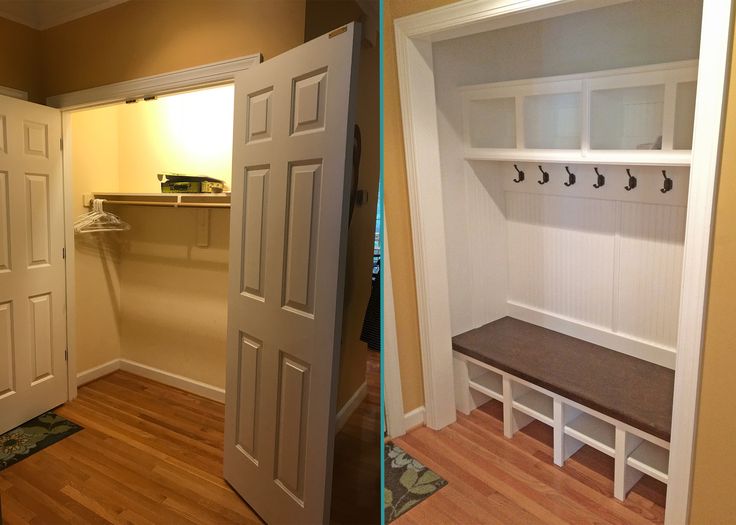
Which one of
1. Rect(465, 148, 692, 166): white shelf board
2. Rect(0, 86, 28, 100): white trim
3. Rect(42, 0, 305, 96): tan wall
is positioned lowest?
Rect(0, 86, 28, 100): white trim

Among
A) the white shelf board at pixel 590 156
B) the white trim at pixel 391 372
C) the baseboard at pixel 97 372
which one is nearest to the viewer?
the baseboard at pixel 97 372

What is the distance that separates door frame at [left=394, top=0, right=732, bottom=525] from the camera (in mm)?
1131

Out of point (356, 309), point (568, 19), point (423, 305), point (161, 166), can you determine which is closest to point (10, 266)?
point (161, 166)

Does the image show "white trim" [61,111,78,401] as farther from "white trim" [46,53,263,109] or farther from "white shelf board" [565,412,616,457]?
"white shelf board" [565,412,616,457]

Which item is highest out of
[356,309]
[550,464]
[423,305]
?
[356,309]

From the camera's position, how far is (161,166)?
0.46 metres

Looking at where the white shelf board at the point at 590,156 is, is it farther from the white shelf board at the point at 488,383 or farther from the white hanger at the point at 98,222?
the white hanger at the point at 98,222

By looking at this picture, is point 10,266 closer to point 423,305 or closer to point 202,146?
point 202,146

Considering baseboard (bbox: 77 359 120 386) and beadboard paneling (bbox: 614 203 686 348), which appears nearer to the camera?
baseboard (bbox: 77 359 120 386)

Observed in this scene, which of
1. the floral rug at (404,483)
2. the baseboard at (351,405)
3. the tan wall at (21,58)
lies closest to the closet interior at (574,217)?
the floral rug at (404,483)

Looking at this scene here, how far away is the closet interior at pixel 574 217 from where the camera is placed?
157cm

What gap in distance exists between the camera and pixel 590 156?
170 cm

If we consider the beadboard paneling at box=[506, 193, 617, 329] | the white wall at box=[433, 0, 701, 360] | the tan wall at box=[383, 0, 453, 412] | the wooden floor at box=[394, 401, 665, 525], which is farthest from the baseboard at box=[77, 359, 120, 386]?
the beadboard paneling at box=[506, 193, 617, 329]

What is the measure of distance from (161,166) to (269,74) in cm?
17
